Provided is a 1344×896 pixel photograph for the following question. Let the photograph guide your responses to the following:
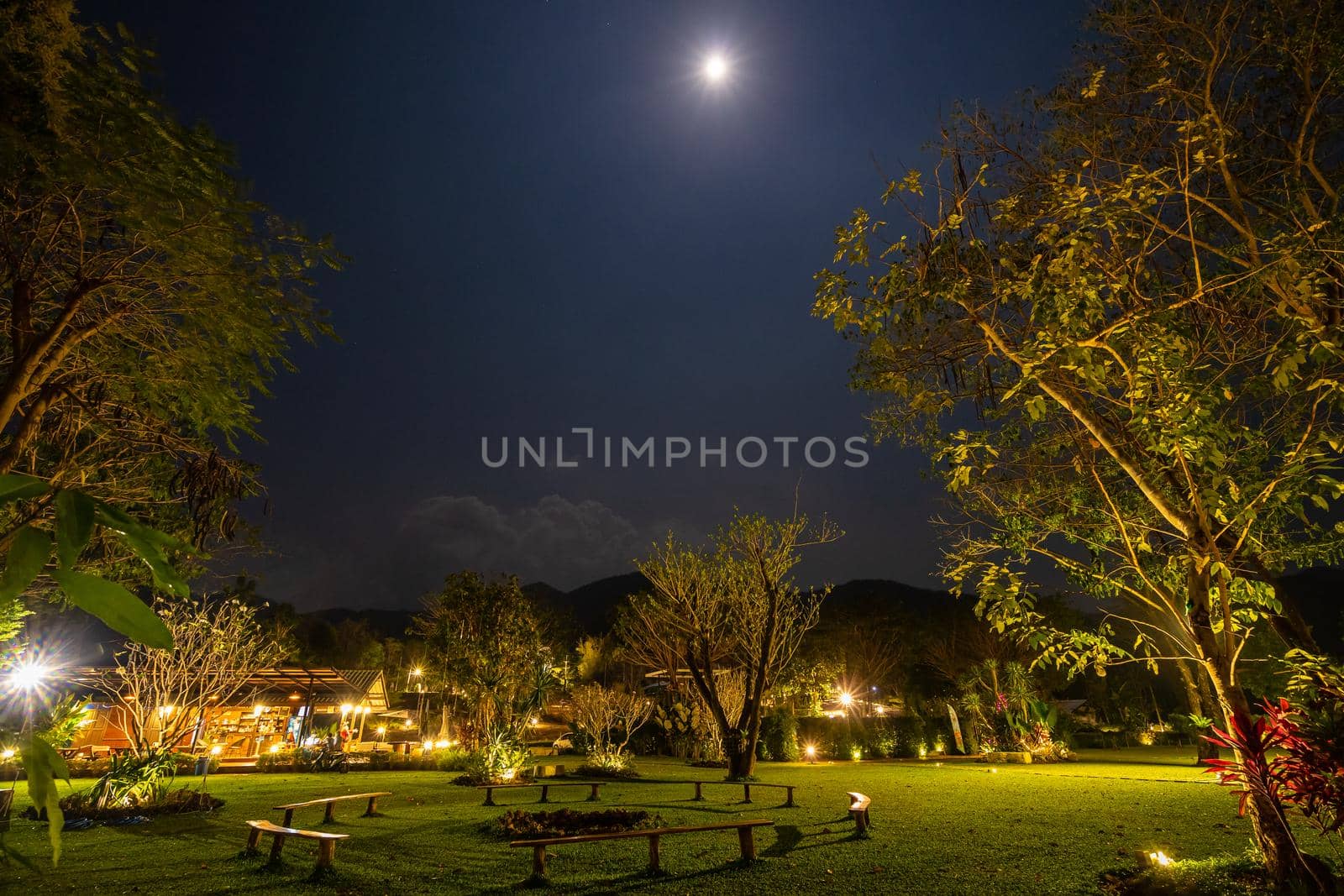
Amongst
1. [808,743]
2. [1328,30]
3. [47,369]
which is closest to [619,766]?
[808,743]

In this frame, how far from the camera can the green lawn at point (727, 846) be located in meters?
6.64

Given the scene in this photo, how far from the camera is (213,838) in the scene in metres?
9.02

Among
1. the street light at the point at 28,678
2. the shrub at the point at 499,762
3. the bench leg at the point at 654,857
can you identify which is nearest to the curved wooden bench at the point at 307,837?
the bench leg at the point at 654,857

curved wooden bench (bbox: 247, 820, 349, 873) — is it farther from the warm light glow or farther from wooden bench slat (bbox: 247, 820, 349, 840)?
the warm light glow

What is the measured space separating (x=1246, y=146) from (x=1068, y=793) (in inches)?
447

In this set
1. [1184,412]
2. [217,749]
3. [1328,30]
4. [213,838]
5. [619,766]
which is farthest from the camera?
[217,749]

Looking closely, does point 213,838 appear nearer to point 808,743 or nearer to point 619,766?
point 619,766

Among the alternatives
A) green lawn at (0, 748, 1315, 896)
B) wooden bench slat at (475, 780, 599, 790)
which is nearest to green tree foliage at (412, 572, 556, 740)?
wooden bench slat at (475, 780, 599, 790)

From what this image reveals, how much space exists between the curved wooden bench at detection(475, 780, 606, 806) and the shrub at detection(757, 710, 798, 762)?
9.37 meters

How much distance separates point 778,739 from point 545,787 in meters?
14.3

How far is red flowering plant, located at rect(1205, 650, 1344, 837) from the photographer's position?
4.96 meters

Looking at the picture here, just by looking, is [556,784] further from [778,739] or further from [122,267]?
[122,267]

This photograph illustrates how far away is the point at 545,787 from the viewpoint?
39.0ft

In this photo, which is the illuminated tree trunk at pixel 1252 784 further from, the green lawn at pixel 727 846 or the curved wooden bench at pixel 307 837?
the curved wooden bench at pixel 307 837
